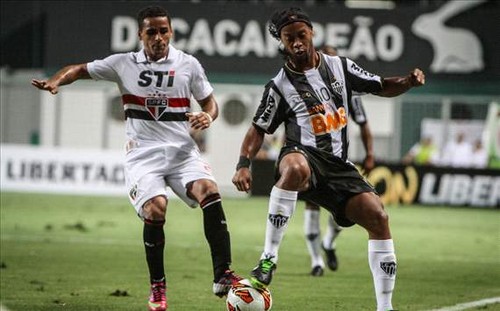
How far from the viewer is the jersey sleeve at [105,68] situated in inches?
344

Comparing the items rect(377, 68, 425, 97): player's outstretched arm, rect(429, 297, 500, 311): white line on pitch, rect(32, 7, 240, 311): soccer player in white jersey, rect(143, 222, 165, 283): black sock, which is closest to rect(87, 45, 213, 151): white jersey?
rect(32, 7, 240, 311): soccer player in white jersey

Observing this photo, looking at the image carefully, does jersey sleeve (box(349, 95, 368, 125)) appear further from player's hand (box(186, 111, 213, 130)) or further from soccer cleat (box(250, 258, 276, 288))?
soccer cleat (box(250, 258, 276, 288))

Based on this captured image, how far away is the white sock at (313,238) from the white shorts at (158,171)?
351 centimetres

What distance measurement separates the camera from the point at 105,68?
875 cm

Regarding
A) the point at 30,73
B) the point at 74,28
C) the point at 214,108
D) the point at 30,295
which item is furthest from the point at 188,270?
the point at 30,73

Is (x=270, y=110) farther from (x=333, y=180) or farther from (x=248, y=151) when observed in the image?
(x=333, y=180)

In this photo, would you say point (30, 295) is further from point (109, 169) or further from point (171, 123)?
point (109, 169)

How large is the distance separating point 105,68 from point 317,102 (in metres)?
1.87

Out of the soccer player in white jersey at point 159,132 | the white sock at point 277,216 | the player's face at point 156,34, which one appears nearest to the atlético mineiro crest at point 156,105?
the soccer player in white jersey at point 159,132

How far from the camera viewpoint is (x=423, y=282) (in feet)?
37.6

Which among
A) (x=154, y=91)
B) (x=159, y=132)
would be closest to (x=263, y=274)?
(x=159, y=132)

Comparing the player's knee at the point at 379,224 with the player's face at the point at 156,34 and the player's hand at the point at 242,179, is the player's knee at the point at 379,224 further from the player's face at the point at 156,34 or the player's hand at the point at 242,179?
the player's face at the point at 156,34

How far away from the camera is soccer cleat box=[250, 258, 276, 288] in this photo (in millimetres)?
7785

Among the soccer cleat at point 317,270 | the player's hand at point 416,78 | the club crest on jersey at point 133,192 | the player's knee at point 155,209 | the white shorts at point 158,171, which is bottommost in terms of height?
the soccer cleat at point 317,270
